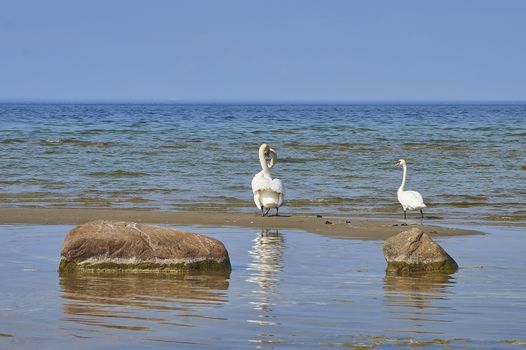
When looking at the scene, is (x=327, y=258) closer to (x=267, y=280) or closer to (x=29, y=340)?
(x=267, y=280)

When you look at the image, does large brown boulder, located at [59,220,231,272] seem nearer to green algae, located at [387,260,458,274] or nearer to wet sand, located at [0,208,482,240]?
green algae, located at [387,260,458,274]

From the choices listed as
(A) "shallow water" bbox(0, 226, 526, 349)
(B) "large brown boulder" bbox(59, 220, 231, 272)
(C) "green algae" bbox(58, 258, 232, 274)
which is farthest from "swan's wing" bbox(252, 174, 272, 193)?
(C) "green algae" bbox(58, 258, 232, 274)

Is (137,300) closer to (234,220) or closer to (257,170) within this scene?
(234,220)

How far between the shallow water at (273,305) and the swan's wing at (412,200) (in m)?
4.78

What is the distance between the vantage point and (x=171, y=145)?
37.3m

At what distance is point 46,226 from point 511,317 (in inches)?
307

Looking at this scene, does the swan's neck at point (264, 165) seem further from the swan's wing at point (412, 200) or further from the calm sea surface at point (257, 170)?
the swan's wing at point (412, 200)

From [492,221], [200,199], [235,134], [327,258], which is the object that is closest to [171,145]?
[235,134]

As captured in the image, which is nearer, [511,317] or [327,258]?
[511,317]

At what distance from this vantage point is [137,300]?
8320 mm

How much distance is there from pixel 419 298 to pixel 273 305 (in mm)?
1282

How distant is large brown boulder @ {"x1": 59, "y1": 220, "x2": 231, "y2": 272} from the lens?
9.77m

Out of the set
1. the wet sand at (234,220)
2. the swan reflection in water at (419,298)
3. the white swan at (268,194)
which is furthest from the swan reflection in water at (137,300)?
the white swan at (268,194)

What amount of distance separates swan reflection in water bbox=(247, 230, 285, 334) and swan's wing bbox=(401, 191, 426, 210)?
10.8 ft
